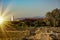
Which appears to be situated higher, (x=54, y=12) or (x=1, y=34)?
(x=54, y=12)

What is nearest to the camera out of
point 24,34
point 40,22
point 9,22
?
point 24,34

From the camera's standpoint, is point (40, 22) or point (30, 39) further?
point (40, 22)

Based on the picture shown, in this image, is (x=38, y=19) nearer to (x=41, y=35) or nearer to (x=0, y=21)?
(x=0, y=21)

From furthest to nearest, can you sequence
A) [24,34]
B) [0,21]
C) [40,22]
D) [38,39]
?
1. [40,22]
2. [0,21]
3. [24,34]
4. [38,39]

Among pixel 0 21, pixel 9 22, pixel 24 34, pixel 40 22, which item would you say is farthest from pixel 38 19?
pixel 24 34

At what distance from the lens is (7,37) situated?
13.0ft

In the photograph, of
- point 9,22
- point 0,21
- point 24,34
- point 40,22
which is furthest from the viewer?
point 40,22

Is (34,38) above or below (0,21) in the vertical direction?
below

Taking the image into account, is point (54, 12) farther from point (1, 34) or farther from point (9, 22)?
point (1, 34)

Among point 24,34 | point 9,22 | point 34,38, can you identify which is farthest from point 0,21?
point 34,38

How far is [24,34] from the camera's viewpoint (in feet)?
15.0

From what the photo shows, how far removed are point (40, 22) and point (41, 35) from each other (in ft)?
10.9

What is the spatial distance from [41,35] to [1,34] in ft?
3.69

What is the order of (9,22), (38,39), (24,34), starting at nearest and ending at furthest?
1. (38,39)
2. (24,34)
3. (9,22)
